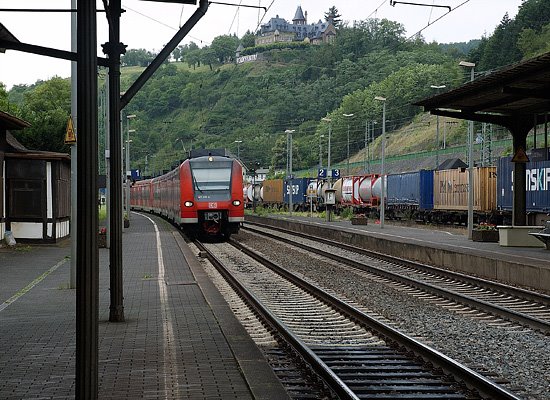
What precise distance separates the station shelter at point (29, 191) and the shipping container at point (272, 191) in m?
52.4

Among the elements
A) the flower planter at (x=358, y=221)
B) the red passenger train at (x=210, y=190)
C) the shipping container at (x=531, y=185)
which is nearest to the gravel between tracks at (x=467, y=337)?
the red passenger train at (x=210, y=190)

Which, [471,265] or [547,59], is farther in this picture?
[471,265]

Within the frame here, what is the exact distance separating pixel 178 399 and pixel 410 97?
8103 centimetres

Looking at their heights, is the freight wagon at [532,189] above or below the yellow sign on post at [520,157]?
below

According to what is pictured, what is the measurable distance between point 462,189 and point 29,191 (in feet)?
70.6

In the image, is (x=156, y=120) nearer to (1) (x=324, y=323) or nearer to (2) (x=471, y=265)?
(2) (x=471, y=265)

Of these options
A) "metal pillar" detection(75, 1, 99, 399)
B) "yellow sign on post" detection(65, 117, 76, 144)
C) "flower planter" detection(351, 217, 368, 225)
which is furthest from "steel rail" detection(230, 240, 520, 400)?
"flower planter" detection(351, 217, 368, 225)

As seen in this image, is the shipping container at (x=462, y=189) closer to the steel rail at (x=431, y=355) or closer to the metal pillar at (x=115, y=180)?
the steel rail at (x=431, y=355)

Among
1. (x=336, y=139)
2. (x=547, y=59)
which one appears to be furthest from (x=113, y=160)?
(x=336, y=139)

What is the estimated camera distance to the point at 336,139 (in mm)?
97438

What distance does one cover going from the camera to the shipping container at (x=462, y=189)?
42.4m

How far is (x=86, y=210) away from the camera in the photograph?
590 cm

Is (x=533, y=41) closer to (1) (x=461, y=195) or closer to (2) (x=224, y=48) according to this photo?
(1) (x=461, y=195)

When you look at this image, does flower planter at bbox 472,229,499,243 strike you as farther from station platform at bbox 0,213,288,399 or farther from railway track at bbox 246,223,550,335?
station platform at bbox 0,213,288,399
